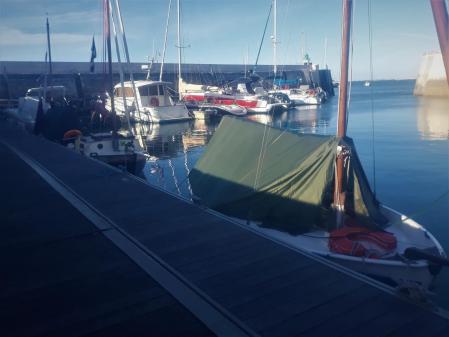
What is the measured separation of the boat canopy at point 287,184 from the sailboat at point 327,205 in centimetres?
2

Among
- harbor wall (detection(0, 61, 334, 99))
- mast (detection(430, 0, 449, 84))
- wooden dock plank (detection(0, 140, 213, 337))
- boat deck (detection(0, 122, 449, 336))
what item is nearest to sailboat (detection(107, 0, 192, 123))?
harbor wall (detection(0, 61, 334, 99))

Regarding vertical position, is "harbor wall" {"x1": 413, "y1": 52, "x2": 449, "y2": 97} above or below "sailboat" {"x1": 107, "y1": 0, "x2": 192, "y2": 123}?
above

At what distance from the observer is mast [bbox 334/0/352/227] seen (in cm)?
816

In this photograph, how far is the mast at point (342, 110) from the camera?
8.16m

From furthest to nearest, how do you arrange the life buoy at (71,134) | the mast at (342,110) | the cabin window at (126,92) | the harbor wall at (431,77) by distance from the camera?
the harbor wall at (431,77), the cabin window at (126,92), the life buoy at (71,134), the mast at (342,110)

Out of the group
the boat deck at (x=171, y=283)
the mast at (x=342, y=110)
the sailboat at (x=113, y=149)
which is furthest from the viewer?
the sailboat at (x=113, y=149)

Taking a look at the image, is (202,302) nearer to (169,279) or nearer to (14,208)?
(169,279)

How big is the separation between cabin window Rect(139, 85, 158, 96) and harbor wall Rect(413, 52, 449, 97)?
209ft

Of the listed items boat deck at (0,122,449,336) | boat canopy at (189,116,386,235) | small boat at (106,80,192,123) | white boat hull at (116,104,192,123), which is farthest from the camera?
small boat at (106,80,192,123)

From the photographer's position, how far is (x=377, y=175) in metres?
19.1

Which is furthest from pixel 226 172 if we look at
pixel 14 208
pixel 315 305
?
pixel 315 305

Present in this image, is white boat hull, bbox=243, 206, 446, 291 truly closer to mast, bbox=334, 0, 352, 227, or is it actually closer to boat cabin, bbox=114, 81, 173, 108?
mast, bbox=334, 0, 352, 227

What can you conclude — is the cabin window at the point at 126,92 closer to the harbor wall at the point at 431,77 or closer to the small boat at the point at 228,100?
the small boat at the point at 228,100

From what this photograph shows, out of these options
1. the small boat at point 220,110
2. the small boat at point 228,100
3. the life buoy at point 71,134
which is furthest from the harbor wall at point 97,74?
the life buoy at point 71,134
